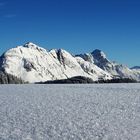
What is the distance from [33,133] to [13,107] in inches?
214

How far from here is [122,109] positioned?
16.8 metres

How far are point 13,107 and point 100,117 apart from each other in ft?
14.8

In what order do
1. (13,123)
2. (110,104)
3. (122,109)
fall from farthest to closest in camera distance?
(110,104)
(122,109)
(13,123)

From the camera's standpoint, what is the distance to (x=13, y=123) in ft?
44.8

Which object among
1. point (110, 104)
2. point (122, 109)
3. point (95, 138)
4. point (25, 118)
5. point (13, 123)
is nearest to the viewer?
point (95, 138)

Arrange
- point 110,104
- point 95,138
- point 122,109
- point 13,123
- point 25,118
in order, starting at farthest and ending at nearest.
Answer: point 110,104
point 122,109
point 25,118
point 13,123
point 95,138

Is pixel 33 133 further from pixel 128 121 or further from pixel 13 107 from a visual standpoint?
pixel 13 107

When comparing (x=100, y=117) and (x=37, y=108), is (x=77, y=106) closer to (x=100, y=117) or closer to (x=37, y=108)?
(x=37, y=108)

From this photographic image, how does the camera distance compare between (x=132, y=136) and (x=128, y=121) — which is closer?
(x=132, y=136)

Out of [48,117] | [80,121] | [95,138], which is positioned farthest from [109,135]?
[48,117]

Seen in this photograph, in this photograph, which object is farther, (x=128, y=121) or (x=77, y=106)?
(x=77, y=106)

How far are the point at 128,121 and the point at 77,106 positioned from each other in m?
4.08

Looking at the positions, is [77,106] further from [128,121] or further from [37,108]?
[128,121]

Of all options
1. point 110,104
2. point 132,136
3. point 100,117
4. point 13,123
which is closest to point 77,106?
point 110,104
